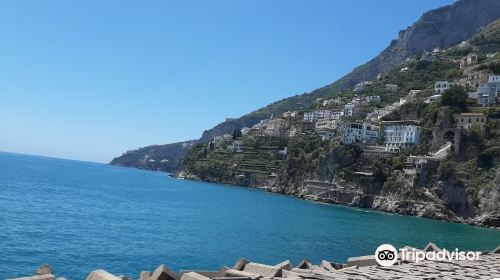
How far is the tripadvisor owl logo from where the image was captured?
13.1m

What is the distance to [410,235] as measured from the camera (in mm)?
47469

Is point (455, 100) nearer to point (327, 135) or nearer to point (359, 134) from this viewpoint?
point (359, 134)

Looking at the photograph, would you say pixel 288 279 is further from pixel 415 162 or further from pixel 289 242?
pixel 415 162

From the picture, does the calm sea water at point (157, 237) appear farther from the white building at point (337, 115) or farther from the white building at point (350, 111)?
the white building at point (350, 111)

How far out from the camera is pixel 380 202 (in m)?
85.6

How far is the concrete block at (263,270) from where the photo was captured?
10109 mm

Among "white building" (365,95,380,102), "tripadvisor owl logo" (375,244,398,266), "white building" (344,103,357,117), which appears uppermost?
"white building" (365,95,380,102)

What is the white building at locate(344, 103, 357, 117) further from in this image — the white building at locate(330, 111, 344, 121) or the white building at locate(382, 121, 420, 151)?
the white building at locate(382, 121, 420, 151)

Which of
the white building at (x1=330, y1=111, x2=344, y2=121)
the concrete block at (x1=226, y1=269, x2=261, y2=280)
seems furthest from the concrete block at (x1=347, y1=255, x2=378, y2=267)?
the white building at (x1=330, y1=111, x2=344, y2=121)

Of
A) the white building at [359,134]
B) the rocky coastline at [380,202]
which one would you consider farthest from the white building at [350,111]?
the rocky coastline at [380,202]

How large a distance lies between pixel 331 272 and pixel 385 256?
2670mm

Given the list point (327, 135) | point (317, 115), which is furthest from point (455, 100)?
point (317, 115)

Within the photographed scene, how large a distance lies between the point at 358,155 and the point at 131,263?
3112 inches

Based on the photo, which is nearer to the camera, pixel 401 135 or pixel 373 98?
pixel 401 135
